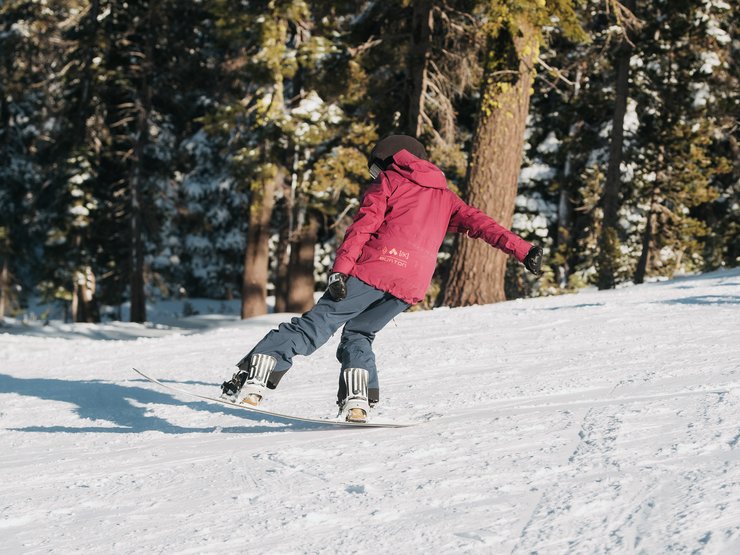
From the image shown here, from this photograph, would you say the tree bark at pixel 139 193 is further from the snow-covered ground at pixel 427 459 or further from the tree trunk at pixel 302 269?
the snow-covered ground at pixel 427 459

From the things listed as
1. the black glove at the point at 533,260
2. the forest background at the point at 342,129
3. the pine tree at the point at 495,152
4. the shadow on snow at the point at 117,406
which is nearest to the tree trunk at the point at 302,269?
the forest background at the point at 342,129

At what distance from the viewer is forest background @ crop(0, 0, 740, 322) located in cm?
1503

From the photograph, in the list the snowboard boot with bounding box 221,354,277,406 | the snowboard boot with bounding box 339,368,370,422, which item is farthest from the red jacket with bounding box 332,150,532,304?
the snowboard boot with bounding box 221,354,277,406

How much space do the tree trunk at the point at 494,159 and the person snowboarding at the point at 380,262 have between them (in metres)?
6.62

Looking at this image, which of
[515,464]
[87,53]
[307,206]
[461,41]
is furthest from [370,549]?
[87,53]

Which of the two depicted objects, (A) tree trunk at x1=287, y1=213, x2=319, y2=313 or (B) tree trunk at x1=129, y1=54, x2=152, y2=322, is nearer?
(A) tree trunk at x1=287, y1=213, x2=319, y2=313

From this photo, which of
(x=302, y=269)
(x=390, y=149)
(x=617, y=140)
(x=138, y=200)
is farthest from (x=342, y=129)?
(x=390, y=149)

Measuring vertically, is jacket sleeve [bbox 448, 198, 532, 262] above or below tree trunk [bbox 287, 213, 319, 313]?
below

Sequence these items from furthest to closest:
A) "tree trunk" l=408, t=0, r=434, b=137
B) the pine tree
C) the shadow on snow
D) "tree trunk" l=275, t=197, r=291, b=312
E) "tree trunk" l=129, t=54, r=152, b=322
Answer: "tree trunk" l=129, t=54, r=152, b=322 < "tree trunk" l=275, t=197, r=291, b=312 < "tree trunk" l=408, t=0, r=434, b=137 < the pine tree < the shadow on snow

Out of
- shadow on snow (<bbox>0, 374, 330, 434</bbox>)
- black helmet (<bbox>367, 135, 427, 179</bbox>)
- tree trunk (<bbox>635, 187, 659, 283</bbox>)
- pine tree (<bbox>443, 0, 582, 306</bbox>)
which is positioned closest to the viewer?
black helmet (<bbox>367, 135, 427, 179</bbox>)

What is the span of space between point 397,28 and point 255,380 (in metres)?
12.7

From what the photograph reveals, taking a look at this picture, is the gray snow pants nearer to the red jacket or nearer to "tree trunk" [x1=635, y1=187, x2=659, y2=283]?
the red jacket

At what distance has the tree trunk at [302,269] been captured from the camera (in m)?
20.2

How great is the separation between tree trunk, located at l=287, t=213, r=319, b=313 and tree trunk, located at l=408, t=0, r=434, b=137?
552 centimetres
